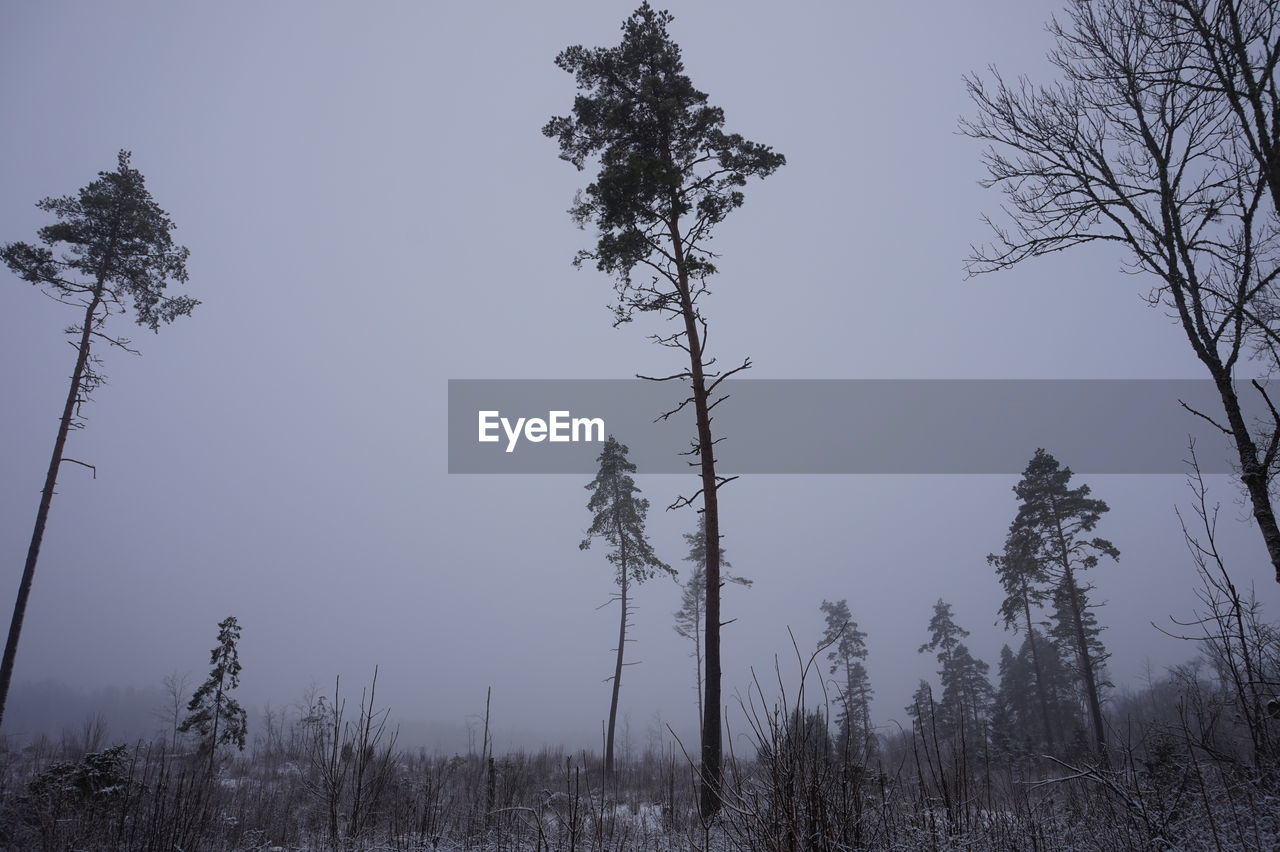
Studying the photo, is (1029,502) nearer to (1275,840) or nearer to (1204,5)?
(1204,5)

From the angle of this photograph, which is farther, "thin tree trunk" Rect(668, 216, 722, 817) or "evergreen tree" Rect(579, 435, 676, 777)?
"evergreen tree" Rect(579, 435, 676, 777)

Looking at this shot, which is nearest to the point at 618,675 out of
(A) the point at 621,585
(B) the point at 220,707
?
(A) the point at 621,585

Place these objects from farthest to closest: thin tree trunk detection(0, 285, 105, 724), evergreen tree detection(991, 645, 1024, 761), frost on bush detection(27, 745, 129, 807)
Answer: evergreen tree detection(991, 645, 1024, 761), thin tree trunk detection(0, 285, 105, 724), frost on bush detection(27, 745, 129, 807)

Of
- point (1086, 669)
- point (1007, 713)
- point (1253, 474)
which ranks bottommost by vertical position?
point (1007, 713)

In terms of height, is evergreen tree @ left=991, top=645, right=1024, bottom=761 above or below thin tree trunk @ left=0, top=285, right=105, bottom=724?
below

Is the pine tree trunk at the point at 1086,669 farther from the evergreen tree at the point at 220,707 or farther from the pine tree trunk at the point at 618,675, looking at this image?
the evergreen tree at the point at 220,707

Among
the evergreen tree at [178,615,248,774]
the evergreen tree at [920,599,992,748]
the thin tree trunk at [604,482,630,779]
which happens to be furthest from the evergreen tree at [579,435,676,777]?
the evergreen tree at [920,599,992,748]

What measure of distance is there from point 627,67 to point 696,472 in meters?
8.86

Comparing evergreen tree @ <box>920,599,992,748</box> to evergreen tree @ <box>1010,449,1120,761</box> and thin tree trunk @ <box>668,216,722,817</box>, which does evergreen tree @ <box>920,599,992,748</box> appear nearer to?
evergreen tree @ <box>1010,449,1120,761</box>

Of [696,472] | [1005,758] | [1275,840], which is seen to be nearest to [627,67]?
[696,472]

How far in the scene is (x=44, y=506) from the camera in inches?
587

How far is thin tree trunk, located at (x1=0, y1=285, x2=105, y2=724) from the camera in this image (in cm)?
1352

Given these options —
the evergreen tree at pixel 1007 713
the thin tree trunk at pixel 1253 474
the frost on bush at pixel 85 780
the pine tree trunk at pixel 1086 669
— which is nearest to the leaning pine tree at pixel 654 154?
the thin tree trunk at pixel 1253 474

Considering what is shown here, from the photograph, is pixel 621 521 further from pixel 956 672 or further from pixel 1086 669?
pixel 956 672
